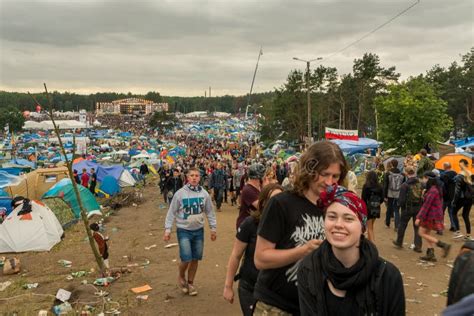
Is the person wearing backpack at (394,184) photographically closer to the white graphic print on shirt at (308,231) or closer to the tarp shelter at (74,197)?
the white graphic print on shirt at (308,231)

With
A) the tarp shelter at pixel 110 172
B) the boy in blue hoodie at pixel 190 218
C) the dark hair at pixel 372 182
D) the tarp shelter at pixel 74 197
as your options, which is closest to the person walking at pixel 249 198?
the boy in blue hoodie at pixel 190 218

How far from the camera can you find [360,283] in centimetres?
167

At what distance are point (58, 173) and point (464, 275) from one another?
19820 mm

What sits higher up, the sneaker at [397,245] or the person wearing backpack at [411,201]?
the person wearing backpack at [411,201]

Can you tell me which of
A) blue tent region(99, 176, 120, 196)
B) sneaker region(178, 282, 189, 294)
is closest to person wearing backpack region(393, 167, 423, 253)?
sneaker region(178, 282, 189, 294)

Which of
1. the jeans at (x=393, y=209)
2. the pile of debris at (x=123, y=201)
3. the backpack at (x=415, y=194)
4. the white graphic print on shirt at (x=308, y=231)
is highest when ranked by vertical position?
the white graphic print on shirt at (x=308, y=231)

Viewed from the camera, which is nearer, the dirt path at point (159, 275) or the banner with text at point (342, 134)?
the dirt path at point (159, 275)

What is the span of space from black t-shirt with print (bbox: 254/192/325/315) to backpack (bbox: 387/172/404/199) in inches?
301

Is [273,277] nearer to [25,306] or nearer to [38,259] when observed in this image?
[25,306]

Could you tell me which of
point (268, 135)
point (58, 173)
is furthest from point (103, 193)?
point (268, 135)

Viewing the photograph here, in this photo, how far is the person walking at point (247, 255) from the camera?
320cm

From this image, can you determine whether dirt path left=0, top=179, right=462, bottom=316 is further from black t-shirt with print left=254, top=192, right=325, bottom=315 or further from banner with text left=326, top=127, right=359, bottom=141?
banner with text left=326, top=127, right=359, bottom=141

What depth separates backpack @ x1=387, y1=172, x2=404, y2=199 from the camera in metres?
9.24

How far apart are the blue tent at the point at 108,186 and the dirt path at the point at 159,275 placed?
9539 mm
